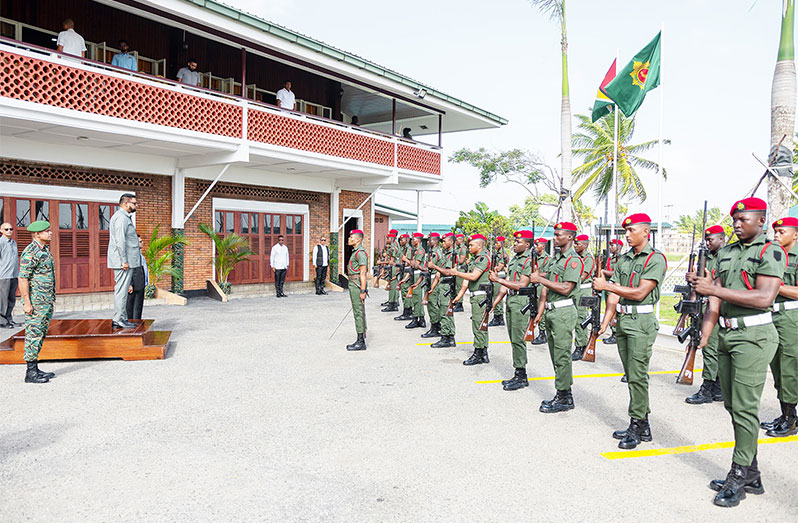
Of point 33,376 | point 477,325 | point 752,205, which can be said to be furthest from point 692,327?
point 33,376

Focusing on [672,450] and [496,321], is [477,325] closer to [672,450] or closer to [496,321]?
[672,450]

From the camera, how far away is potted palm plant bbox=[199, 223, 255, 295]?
15.3 m

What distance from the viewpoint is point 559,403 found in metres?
5.70

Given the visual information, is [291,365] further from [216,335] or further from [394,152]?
[394,152]

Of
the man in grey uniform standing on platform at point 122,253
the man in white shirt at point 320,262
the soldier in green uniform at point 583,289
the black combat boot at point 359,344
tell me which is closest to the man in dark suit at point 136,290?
the man in grey uniform standing on platform at point 122,253

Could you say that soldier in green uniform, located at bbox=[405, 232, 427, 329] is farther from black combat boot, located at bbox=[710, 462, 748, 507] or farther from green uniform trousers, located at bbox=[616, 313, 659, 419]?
black combat boot, located at bbox=[710, 462, 748, 507]

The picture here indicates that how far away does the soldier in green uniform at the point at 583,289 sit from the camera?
8.15 m

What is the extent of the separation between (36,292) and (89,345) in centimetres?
134

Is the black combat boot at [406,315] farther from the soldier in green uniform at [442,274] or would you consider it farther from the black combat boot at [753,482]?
the black combat boot at [753,482]

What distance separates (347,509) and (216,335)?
6.86 m

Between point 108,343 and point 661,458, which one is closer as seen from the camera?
point 661,458

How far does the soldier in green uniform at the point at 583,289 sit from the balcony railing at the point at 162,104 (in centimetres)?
778

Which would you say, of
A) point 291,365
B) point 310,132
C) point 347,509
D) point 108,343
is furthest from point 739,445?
point 310,132

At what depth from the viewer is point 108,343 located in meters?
7.54
